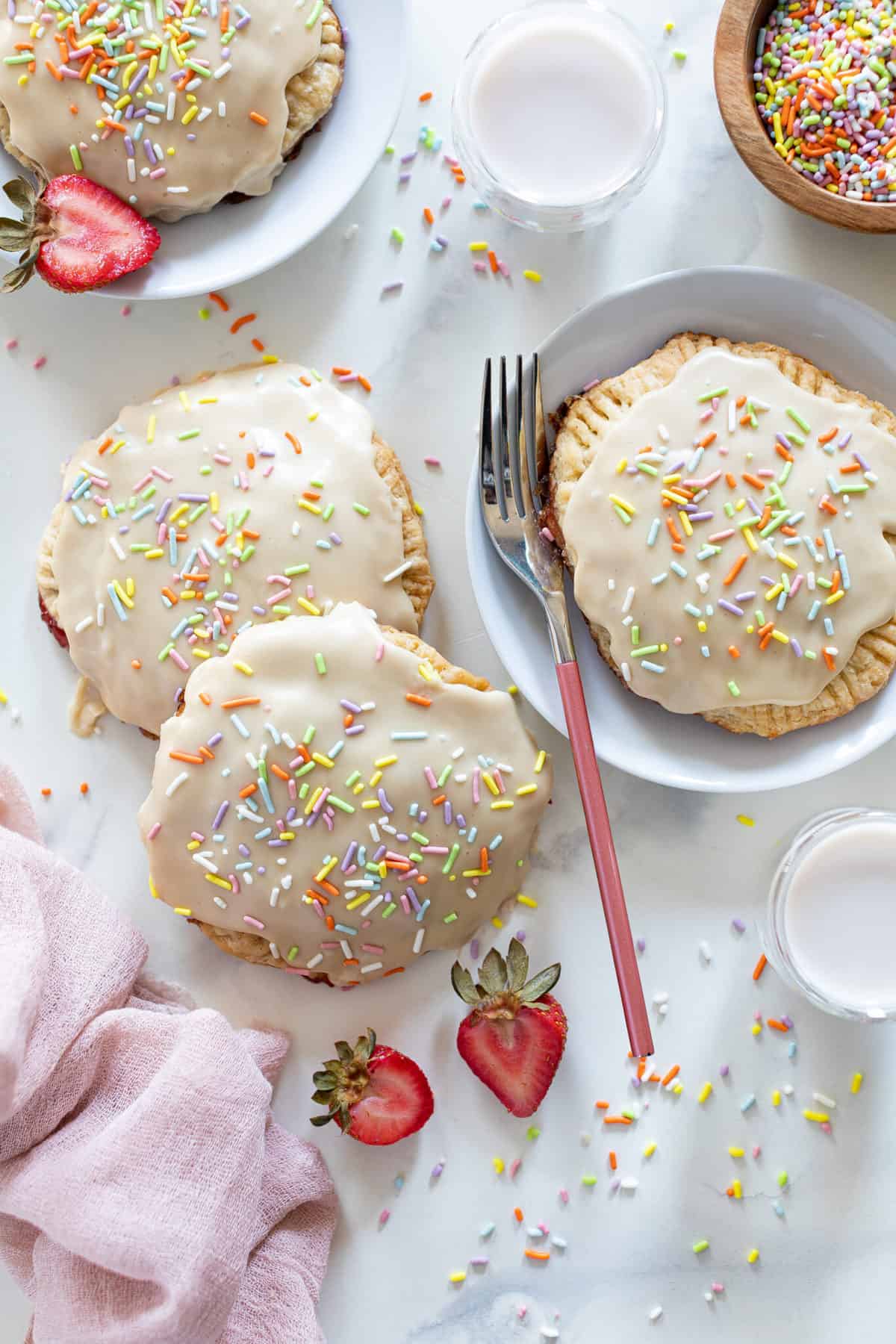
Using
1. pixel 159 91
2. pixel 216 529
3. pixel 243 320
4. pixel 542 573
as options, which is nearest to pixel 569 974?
pixel 542 573

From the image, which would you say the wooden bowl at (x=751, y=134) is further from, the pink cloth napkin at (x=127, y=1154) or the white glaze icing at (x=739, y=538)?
the pink cloth napkin at (x=127, y=1154)

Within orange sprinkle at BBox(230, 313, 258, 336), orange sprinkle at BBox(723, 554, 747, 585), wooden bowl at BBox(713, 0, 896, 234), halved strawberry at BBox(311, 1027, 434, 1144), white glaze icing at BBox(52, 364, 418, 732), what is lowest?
halved strawberry at BBox(311, 1027, 434, 1144)

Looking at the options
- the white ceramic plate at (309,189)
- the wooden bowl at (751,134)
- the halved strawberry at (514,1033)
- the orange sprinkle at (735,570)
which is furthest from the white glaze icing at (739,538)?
the white ceramic plate at (309,189)

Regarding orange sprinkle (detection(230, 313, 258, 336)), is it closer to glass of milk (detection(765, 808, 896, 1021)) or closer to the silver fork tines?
the silver fork tines

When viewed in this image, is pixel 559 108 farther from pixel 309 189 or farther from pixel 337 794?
pixel 337 794

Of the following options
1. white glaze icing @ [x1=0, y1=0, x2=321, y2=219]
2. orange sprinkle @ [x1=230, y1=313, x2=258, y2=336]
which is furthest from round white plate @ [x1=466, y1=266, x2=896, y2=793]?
white glaze icing @ [x1=0, y1=0, x2=321, y2=219]

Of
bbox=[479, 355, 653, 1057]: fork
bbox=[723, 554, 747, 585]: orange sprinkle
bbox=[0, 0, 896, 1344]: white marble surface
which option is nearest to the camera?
bbox=[723, 554, 747, 585]: orange sprinkle

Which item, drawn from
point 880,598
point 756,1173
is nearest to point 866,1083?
point 756,1173

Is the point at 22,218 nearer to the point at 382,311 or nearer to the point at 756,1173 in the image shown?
the point at 382,311
